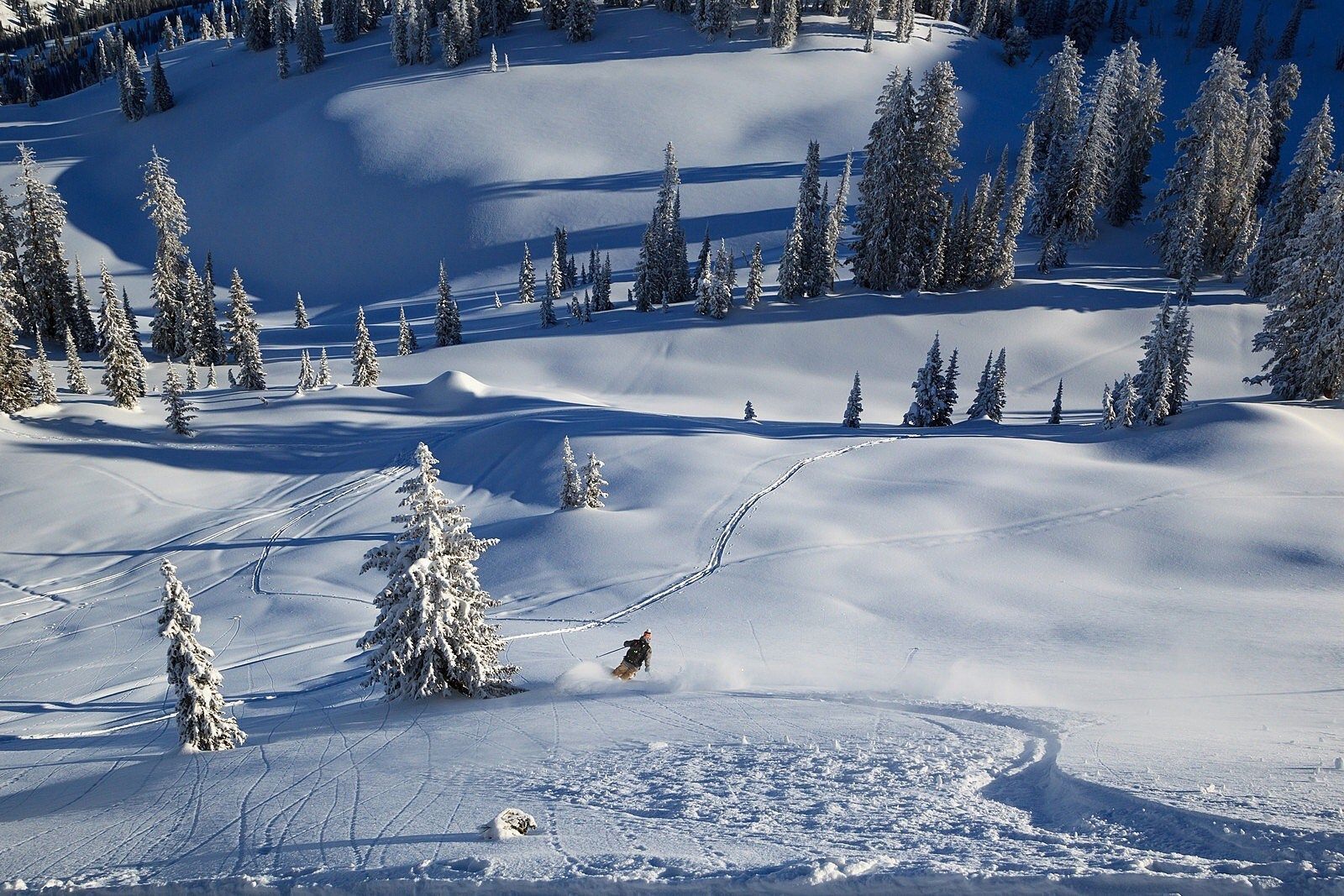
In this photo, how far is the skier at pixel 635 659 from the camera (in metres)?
14.1

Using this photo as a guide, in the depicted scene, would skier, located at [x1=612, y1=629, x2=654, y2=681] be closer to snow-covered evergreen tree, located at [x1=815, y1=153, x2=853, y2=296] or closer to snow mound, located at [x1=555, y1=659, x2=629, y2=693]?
snow mound, located at [x1=555, y1=659, x2=629, y2=693]

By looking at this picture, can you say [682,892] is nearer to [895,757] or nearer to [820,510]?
[895,757]

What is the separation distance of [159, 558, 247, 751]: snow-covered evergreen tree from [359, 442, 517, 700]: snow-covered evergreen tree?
7.48ft

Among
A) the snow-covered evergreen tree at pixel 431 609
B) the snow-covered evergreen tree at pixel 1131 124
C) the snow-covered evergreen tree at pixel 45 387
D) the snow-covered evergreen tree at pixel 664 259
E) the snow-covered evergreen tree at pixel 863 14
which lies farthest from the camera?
the snow-covered evergreen tree at pixel 863 14

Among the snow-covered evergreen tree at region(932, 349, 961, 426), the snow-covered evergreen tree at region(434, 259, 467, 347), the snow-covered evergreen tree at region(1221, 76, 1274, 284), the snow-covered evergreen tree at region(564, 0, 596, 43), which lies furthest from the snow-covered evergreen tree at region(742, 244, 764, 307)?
the snow-covered evergreen tree at region(564, 0, 596, 43)

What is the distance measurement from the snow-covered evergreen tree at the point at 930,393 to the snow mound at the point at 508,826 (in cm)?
3272

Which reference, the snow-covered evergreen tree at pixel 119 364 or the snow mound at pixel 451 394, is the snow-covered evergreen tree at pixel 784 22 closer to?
the snow mound at pixel 451 394

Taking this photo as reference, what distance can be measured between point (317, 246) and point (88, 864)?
82.3m

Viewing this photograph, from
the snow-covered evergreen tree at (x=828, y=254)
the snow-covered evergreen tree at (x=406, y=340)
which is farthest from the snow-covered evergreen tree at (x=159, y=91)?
the snow-covered evergreen tree at (x=828, y=254)

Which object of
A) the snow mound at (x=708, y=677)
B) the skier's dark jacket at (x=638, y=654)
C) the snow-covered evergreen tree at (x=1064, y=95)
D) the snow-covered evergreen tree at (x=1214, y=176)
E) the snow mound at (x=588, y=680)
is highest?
Answer: the snow-covered evergreen tree at (x=1064, y=95)

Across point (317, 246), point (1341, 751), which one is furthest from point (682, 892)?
point (317, 246)

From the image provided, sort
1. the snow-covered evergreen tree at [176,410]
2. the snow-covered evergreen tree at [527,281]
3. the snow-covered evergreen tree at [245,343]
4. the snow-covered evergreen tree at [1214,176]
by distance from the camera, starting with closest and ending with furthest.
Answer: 1. the snow-covered evergreen tree at [176,410]
2. the snow-covered evergreen tree at [245,343]
3. the snow-covered evergreen tree at [1214,176]
4. the snow-covered evergreen tree at [527,281]

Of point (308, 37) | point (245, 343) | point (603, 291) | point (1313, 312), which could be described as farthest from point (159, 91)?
point (1313, 312)

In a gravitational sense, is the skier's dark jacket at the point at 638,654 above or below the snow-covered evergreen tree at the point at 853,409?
above
